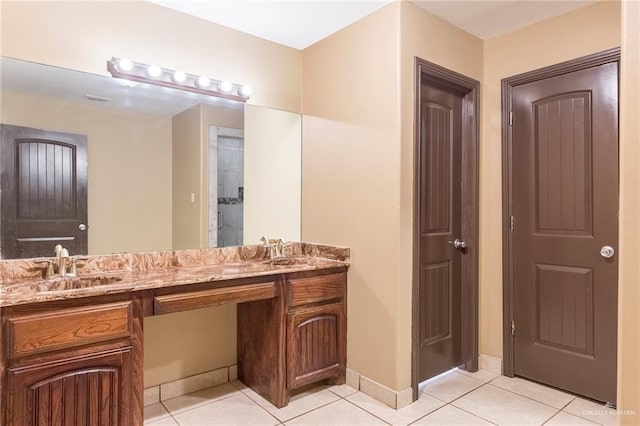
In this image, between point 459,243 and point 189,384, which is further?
point 459,243

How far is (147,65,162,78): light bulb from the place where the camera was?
7.60ft

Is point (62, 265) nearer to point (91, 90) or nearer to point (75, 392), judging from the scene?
point (75, 392)

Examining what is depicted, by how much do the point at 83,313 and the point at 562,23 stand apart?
3.17 m

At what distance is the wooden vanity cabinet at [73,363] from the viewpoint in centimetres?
157

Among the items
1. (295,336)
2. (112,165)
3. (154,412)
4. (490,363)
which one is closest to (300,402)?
(295,336)

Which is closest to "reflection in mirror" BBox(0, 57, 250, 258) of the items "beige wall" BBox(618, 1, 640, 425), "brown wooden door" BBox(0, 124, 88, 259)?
"brown wooden door" BBox(0, 124, 88, 259)

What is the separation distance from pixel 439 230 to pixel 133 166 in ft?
6.69

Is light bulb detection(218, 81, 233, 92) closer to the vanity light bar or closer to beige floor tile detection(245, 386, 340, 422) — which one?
the vanity light bar

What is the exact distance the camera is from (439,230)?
273cm

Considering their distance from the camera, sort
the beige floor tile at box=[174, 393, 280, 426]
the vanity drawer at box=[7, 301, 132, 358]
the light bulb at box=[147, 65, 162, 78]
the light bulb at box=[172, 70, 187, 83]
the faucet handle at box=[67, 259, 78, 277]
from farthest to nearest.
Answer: the light bulb at box=[172, 70, 187, 83], the light bulb at box=[147, 65, 162, 78], the beige floor tile at box=[174, 393, 280, 426], the faucet handle at box=[67, 259, 78, 277], the vanity drawer at box=[7, 301, 132, 358]

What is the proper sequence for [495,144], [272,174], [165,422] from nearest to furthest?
[165,422], [495,144], [272,174]

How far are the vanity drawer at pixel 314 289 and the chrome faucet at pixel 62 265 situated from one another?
1163mm

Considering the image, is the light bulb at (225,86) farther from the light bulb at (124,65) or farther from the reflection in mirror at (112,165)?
the light bulb at (124,65)

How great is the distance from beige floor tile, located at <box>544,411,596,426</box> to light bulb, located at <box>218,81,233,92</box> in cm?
276
